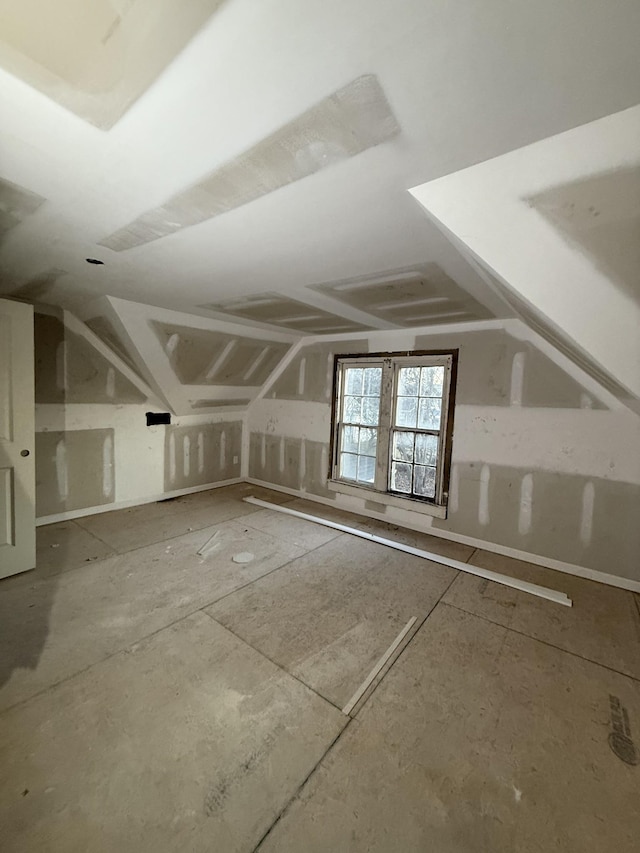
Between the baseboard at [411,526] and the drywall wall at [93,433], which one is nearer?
the baseboard at [411,526]

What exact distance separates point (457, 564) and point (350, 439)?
1881 mm

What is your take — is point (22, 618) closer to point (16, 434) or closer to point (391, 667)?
point (16, 434)

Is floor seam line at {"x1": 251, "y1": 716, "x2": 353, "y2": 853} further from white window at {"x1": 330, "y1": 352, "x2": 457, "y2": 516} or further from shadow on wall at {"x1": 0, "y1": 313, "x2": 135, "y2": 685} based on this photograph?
white window at {"x1": 330, "y1": 352, "x2": 457, "y2": 516}

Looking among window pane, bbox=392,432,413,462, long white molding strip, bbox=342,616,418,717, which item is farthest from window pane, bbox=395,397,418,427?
long white molding strip, bbox=342,616,418,717

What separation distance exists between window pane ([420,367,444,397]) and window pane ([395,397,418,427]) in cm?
14

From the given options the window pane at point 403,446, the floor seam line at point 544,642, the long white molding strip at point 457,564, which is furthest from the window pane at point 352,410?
the floor seam line at point 544,642

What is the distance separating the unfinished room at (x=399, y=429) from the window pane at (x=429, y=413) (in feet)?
0.07

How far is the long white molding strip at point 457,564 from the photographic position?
2529mm

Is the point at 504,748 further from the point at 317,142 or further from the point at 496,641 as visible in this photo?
the point at 317,142

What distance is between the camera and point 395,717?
1540 mm

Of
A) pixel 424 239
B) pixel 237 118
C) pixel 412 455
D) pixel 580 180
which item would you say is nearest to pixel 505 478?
pixel 412 455

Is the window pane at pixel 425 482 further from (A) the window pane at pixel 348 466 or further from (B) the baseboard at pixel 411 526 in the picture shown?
(A) the window pane at pixel 348 466

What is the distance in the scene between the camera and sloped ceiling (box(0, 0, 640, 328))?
70cm

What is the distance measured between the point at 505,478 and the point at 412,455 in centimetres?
94
